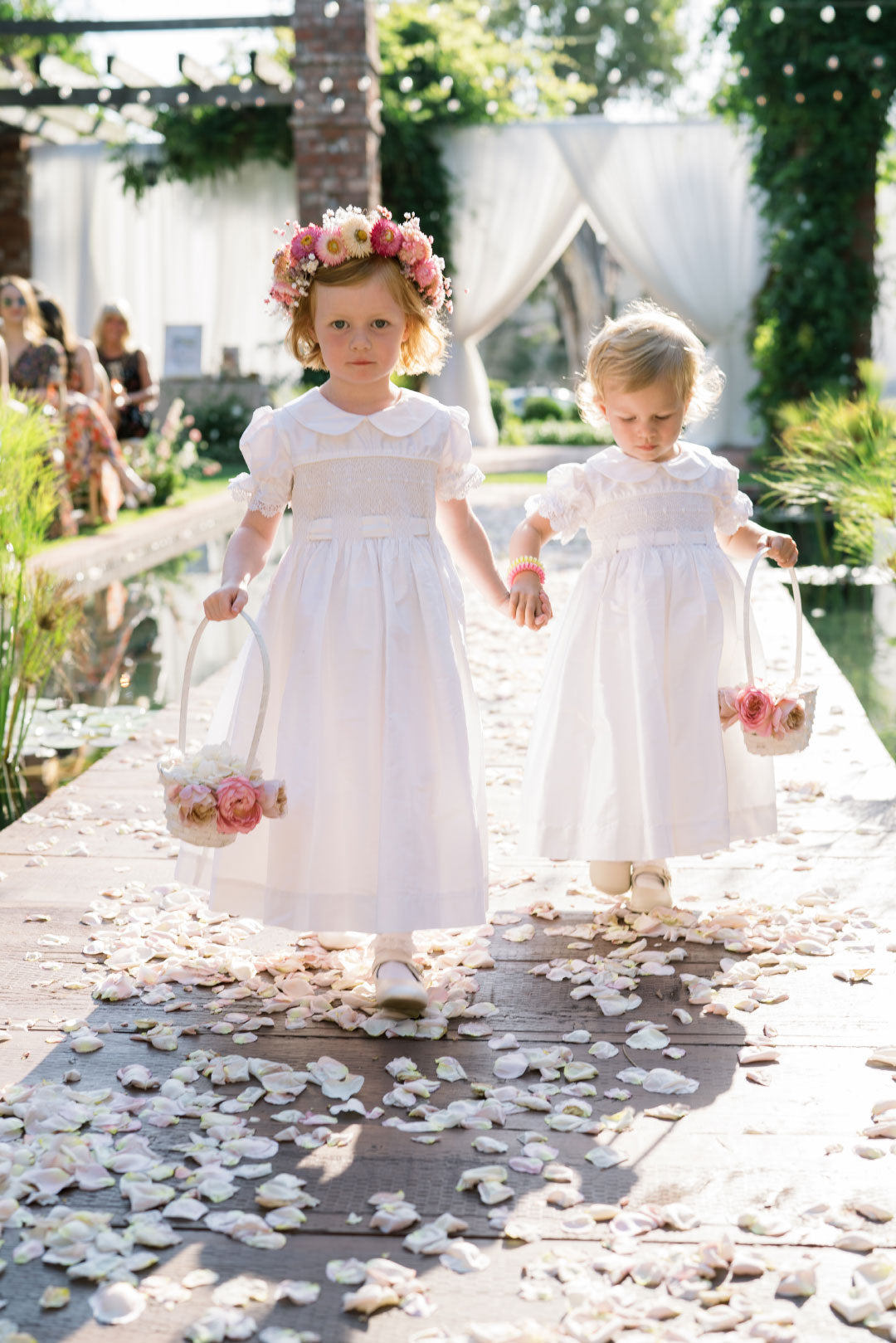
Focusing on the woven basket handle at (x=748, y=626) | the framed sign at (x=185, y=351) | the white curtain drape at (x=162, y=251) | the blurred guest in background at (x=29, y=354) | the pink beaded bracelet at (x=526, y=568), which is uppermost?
the white curtain drape at (x=162, y=251)

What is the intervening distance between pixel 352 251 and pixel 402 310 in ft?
0.44

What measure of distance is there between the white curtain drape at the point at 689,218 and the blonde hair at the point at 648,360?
11011 mm

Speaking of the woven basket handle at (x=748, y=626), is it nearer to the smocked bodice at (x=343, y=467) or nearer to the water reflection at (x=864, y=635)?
the smocked bodice at (x=343, y=467)

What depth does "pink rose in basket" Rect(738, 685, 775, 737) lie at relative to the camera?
239cm

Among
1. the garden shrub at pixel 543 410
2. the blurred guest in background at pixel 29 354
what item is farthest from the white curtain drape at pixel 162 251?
the garden shrub at pixel 543 410

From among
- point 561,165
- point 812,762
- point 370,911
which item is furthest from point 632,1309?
point 561,165

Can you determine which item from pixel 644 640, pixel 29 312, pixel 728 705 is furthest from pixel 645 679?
pixel 29 312

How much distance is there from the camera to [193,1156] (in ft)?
6.08

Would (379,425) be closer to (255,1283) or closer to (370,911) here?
(370,911)

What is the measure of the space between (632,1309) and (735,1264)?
0.15 m

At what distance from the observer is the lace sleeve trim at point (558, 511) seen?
8.90 ft

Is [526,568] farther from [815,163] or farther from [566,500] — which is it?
[815,163]

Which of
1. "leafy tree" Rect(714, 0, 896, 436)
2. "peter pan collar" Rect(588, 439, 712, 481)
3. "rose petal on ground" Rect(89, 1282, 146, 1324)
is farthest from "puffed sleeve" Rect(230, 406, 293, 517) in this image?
"leafy tree" Rect(714, 0, 896, 436)

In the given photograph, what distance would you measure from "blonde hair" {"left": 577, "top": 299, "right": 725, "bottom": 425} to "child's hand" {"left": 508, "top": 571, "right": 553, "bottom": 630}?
394 millimetres
